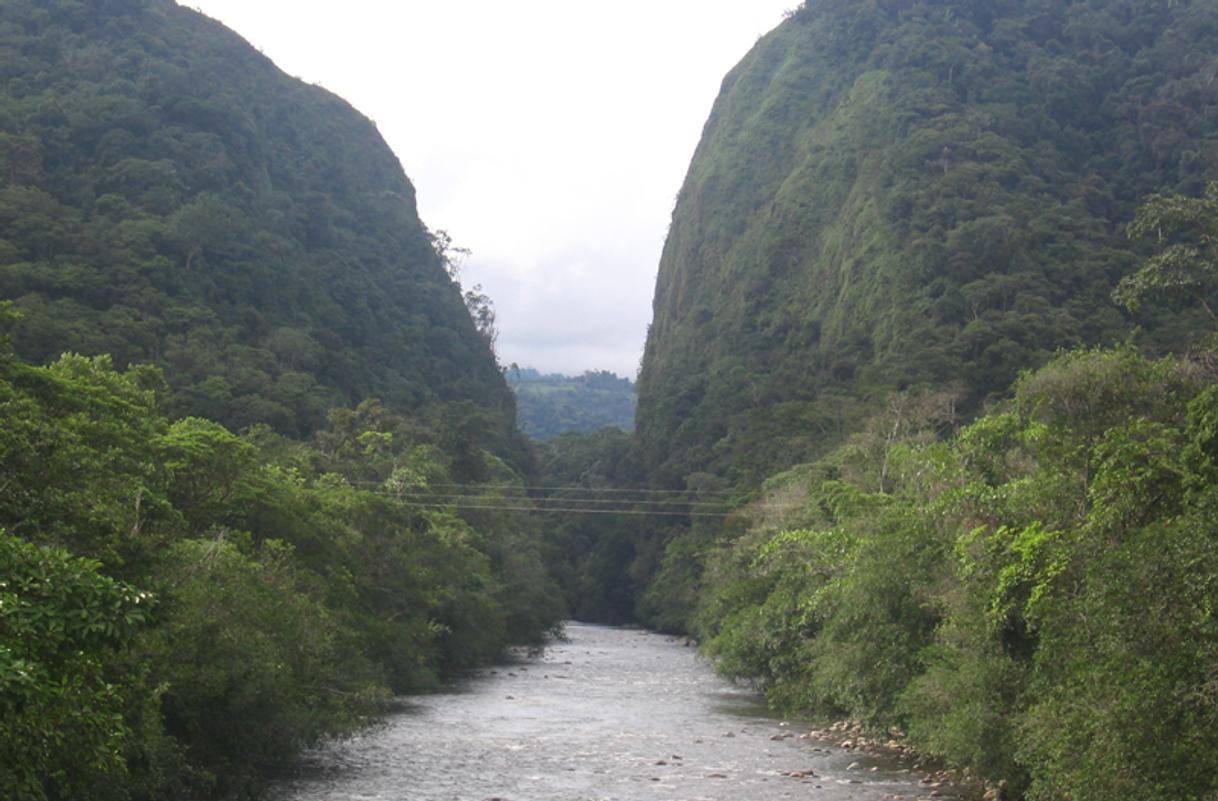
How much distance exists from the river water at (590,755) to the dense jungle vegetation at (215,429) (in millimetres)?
1657

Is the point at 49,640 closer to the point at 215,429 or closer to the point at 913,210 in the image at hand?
the point at 215,429

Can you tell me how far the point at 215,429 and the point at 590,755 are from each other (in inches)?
500

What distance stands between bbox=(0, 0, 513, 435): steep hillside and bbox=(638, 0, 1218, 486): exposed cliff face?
26669 mm

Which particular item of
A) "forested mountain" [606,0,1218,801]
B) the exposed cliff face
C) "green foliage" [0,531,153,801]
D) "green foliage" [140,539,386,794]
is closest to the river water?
"green foliage" [140,539,386,794]

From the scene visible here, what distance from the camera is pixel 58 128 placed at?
76.9 metres

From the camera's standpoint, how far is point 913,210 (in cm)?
9475

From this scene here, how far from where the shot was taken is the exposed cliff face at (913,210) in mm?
75500

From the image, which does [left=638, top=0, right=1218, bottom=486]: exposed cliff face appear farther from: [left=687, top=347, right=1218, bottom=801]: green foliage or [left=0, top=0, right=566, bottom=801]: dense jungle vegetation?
[left=687, top=347, right=1218, bottom=801]: green foliage

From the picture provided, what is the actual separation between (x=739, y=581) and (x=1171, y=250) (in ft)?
70.7

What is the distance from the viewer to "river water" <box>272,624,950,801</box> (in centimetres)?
2167

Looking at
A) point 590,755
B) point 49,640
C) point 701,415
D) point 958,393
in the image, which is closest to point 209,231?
point 701,415

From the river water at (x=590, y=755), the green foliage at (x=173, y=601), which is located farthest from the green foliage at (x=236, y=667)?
the river water at (x=590, y=755)

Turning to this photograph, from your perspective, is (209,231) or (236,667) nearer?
(236,667)

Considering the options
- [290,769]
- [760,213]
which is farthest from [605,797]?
[760,213]
